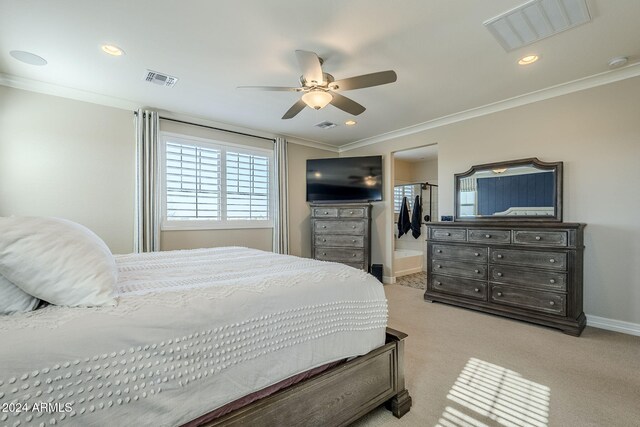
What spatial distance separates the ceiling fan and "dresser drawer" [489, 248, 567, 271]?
2.27 m

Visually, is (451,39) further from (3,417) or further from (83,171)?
(83,171)

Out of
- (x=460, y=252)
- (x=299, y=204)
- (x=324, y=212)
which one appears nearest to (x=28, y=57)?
(x=299, y=204)

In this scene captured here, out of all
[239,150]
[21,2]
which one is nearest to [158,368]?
[21,2]

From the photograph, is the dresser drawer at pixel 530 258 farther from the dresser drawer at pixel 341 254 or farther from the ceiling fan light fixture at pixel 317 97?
the ceiling fan light fixture at pixel 317 97

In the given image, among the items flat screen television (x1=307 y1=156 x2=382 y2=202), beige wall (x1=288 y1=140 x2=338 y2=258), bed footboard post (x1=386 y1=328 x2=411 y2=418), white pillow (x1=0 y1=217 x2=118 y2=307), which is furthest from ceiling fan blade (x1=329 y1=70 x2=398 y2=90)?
beige wall (x1=288 y1=140 x2=338 y2=258)

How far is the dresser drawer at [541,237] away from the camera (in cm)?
281

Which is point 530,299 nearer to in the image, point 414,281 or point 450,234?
point 450,234

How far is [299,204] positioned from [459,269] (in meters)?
2.83

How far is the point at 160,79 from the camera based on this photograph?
9.55 ft

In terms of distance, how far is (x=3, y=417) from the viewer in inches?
26.8

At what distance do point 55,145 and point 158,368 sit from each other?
11.4 feet

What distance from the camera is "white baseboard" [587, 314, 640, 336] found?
2.75m

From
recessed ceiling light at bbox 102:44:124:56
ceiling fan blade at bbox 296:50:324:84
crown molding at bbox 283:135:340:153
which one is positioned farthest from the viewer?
crown molding at bbox 283:135:340:153

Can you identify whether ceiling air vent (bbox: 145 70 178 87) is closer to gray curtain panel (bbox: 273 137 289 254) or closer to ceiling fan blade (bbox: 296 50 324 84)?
ceiling fan blade (bbox: 296 50 324 84)
